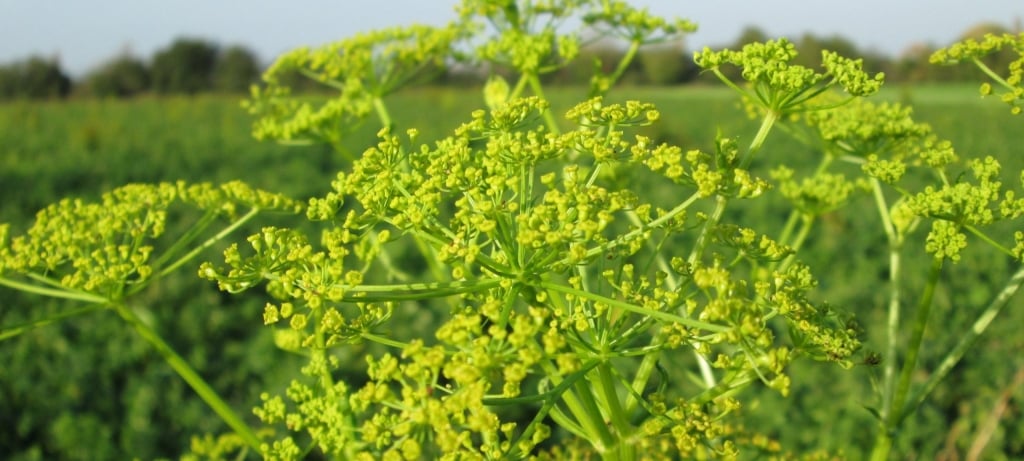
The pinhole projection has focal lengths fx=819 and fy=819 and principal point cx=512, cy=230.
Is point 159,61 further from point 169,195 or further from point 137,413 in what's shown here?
point 169,195

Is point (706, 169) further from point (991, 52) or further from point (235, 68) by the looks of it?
point (235, 68)

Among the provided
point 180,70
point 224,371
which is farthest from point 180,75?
point 224,371

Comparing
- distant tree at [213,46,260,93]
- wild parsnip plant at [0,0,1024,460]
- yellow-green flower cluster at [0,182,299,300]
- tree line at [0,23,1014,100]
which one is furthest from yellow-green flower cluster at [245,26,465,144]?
distant tree at [213,46,260,93]

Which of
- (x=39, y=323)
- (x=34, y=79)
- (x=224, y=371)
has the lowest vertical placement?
(x=34, y=79)

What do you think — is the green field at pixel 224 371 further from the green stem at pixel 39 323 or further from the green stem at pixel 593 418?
the green stem at pixel 39 323

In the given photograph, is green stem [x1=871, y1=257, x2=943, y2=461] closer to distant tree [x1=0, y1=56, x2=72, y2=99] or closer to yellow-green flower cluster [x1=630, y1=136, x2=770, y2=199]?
yellow-green flower cluster [x1=630, y1=136, x2=770, y2=199]

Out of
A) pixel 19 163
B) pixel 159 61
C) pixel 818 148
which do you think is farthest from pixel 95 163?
pixel 159 61

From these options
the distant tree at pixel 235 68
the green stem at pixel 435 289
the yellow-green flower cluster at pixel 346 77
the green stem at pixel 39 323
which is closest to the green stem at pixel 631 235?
the green stem at pixel 435 289
